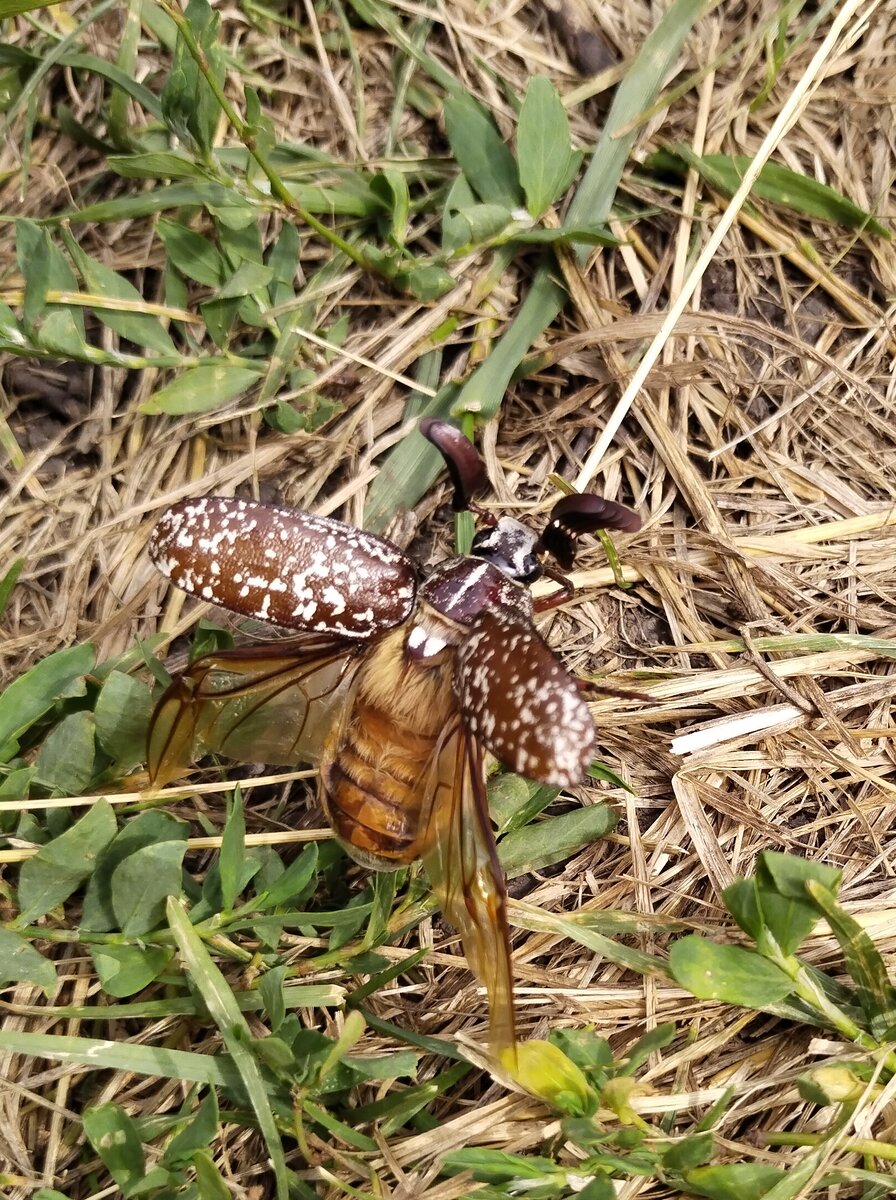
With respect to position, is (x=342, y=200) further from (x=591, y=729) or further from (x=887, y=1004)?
(x=887, y=1004)

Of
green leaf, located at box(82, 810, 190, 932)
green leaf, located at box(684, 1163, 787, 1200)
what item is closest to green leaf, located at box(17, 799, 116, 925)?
green leaf, located at box(82, 810, 190, 932)

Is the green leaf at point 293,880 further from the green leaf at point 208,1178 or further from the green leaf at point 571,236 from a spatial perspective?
the green leaf at point 571,236

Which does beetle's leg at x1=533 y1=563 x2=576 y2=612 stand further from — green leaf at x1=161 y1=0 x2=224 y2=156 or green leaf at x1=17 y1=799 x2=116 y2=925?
green leaf at x1=161 y1=0 x2=224 y2=156

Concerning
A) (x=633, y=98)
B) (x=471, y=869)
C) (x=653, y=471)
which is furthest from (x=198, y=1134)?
(x=633, y=98)

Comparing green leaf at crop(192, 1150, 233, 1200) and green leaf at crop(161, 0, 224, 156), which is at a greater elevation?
green leaf at crop(161, 0, 224, 156)

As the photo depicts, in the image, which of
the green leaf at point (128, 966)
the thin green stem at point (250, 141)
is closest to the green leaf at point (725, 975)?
the green leaf at point (128, 966)

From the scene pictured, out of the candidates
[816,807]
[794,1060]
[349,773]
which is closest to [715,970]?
[794,1060]

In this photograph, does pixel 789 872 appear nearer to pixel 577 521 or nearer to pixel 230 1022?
pixel 577 521
